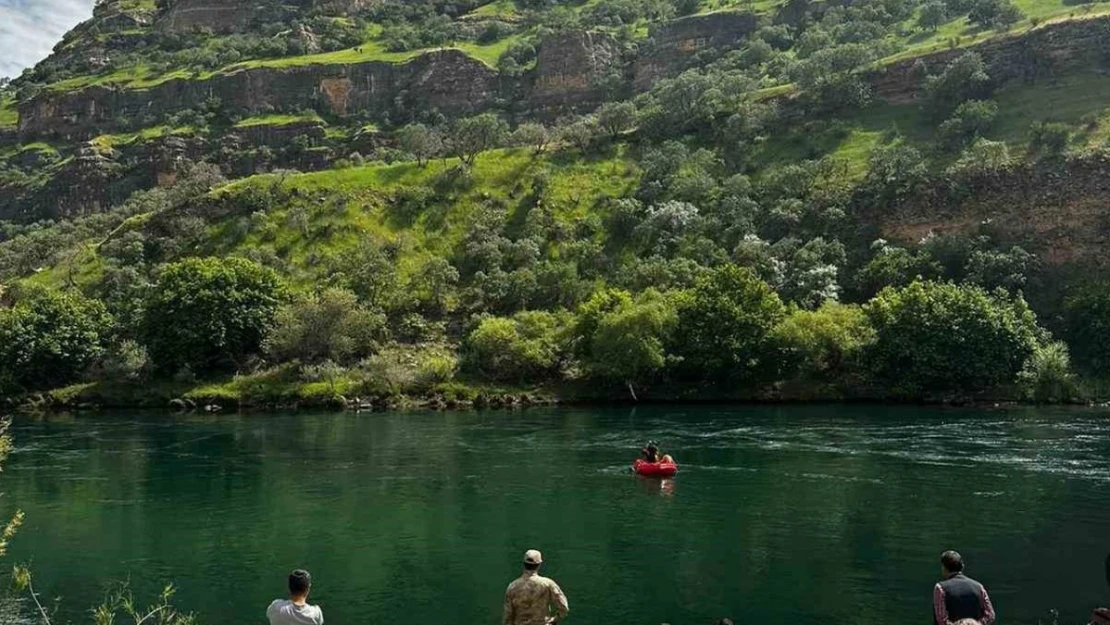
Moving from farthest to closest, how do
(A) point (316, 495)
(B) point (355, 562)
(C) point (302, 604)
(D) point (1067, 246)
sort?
(D) point (1067, 246), (A) point (316, 495), (B) point (355, 562), (C) point (302, 604)

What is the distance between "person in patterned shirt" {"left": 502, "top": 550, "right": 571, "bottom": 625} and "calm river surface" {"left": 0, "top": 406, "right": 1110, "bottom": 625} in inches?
385

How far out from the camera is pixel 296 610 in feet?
49.5

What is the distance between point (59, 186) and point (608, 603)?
655ft

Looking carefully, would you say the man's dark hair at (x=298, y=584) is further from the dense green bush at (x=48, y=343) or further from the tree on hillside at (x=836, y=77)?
the tree on hillside at (x=836, y=77)

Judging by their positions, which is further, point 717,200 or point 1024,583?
point 717,200

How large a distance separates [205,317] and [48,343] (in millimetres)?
17741

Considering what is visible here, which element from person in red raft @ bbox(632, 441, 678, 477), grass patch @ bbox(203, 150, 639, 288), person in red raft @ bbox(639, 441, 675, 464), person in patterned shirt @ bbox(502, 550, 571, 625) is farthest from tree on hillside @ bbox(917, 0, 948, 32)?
person in patterned shirt @ bbox(502, 550, 571, 625)

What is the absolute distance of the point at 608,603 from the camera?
93.4 ft

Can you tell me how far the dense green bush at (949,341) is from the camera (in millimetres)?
87125

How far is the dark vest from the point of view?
16438 millimetres

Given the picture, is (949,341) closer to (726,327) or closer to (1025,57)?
(726,327)

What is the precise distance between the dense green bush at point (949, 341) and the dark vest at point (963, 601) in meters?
76.4

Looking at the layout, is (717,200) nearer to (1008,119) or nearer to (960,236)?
(960,236)

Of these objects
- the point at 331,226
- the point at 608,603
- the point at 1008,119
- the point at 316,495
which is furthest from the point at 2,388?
the point at 1008,119
